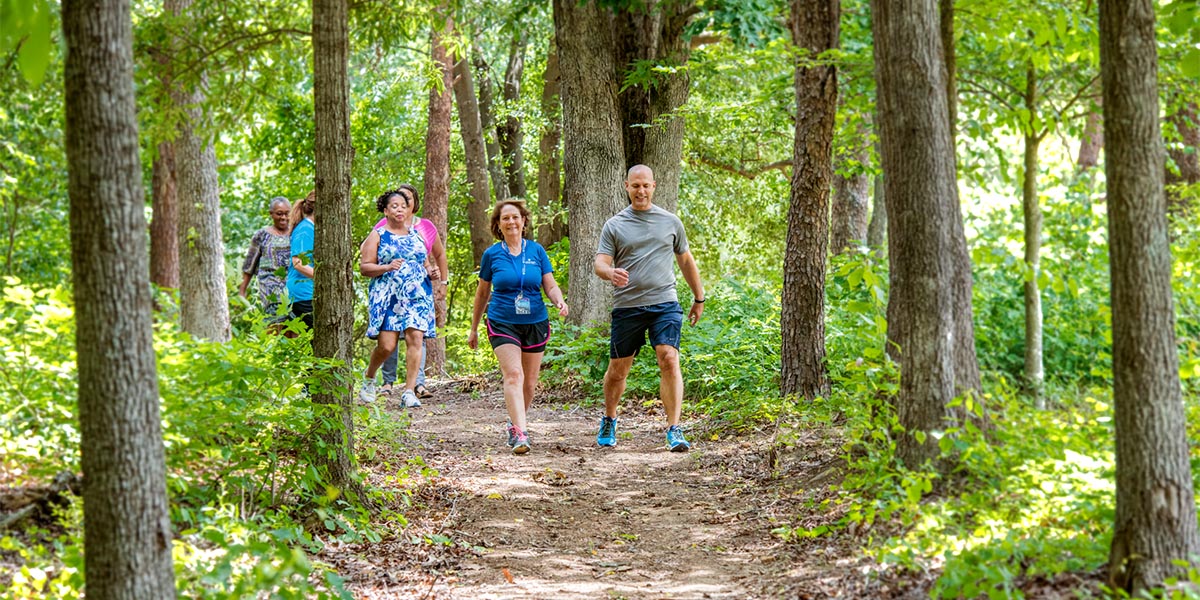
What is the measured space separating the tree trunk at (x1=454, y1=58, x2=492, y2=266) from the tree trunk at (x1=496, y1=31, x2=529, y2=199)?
1601 millimetres

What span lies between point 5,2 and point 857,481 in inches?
187

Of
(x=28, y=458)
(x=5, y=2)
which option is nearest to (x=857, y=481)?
(x=28, y=458)

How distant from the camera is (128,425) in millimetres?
3387

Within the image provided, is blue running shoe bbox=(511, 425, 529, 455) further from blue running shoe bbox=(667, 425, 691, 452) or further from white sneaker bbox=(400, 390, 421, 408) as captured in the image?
white sneaker bbox=(400, 390, 421, 408)

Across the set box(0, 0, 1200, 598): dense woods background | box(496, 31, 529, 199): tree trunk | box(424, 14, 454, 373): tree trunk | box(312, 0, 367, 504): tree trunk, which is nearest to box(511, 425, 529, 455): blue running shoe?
box(0, 0, 1200, 598): dense woods background

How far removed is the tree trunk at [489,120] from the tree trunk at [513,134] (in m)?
0.17

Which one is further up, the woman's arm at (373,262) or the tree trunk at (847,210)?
the tree trunk at (847,210)

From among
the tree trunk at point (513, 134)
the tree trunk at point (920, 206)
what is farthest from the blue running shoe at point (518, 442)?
the tree trunk at point (513, 134)

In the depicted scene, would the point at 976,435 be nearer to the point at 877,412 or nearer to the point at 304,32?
the point at 877,412

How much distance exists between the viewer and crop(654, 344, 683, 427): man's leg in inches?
337

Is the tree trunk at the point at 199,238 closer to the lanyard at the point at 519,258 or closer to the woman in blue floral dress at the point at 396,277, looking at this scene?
the woman in blue floral dress at the point at 396,277

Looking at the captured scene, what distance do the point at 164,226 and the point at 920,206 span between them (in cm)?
1350

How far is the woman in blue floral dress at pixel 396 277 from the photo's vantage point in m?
10.4

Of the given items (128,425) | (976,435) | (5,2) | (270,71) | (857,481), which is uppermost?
(270,71)
